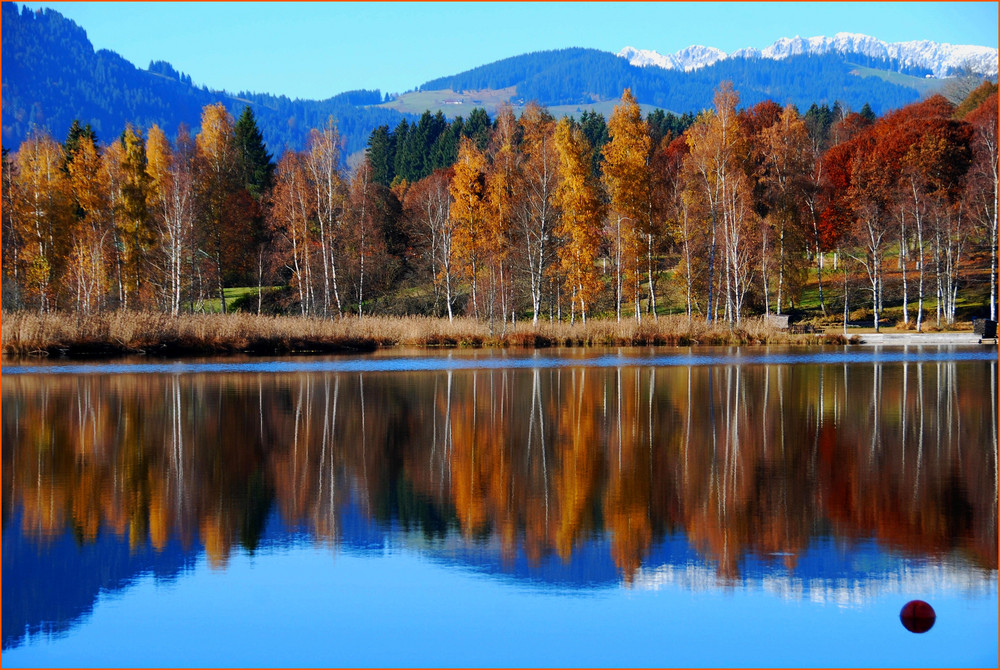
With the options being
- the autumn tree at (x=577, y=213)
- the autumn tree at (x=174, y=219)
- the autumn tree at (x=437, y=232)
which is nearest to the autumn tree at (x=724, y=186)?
the autumn tree at (x=577, y=213)

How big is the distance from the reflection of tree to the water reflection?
1.8 inches

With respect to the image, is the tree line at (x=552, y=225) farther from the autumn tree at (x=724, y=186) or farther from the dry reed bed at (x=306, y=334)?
the dry reed bed at (x=306, y=334)

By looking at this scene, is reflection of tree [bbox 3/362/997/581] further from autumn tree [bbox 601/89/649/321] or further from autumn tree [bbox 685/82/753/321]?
autumn tree [bbox 601/89/649/321]

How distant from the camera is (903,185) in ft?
172

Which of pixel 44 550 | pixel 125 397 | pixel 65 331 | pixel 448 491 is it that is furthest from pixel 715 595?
pixel 65 331

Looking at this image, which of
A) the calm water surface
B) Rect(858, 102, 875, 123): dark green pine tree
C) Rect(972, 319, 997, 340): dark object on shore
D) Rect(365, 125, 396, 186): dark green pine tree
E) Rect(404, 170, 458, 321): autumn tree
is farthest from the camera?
Rect(365, 125, 396, 186): dark green pine tree

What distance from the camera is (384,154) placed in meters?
110

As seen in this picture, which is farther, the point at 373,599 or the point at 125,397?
the point at 125,397

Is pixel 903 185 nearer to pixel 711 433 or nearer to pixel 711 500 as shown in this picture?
pixel 711 433

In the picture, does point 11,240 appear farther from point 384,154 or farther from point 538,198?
point 384,154

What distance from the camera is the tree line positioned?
157 feet

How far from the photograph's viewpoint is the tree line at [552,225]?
157ft

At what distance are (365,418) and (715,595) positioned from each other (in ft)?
37.6

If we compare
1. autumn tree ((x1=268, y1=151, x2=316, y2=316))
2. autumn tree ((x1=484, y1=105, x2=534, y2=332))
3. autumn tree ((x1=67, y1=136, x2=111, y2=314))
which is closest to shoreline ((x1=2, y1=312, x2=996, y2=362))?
autumn tree ((x1=484, y1=105, x2=534, y2=332))
